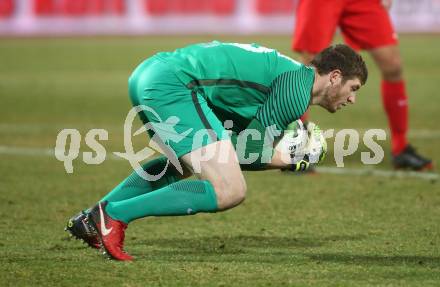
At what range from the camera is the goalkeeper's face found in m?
5.46

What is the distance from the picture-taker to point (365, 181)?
26.5ft

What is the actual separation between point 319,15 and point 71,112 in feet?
15.0

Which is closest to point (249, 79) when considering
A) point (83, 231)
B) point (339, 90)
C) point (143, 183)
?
point (339, 90)

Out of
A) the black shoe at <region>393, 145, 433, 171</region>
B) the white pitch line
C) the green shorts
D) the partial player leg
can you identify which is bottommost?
the white pitch line

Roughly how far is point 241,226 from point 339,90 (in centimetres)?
133

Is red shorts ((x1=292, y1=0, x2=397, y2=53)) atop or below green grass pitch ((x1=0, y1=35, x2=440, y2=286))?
atop

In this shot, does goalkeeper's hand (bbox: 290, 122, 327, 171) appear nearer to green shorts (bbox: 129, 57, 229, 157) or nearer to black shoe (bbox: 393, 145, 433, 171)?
green shorts (bbox: 129, 57, 229, 157)

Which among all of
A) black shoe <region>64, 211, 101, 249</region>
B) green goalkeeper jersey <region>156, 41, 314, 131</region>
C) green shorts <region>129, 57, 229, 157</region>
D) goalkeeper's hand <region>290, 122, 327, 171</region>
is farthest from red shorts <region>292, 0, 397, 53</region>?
black shoe <region>64, 211, 101, 249</region>

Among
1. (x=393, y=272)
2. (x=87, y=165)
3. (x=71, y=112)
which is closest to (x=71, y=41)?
(x=71, y=112)

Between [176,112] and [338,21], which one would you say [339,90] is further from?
[338,21]

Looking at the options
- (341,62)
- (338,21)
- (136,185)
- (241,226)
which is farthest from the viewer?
(338,21)

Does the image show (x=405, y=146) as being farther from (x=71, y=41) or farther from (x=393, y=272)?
(x=71, y=41)

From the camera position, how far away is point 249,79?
530 centimetres

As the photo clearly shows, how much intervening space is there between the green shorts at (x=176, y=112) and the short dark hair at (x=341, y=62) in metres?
0.64
